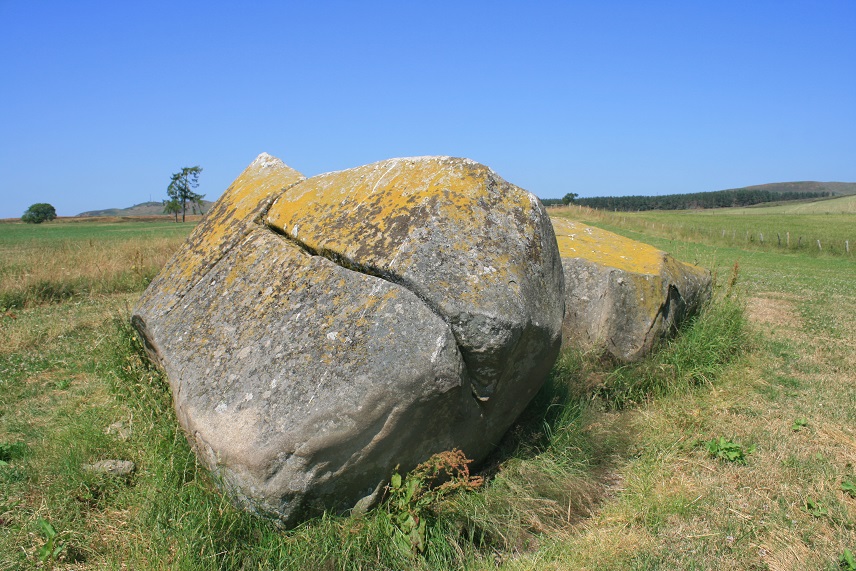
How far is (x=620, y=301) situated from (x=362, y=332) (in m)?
3.50

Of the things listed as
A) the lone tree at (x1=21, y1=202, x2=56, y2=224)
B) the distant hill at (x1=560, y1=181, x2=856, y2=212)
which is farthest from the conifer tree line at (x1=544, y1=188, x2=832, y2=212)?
the lone tree at (x1=21, y1=202, x2=56, y2=224)

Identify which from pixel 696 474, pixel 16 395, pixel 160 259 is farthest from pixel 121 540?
pixel 160 259

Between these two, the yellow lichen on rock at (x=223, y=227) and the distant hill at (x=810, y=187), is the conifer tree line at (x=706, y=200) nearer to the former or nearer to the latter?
the distant hill at (x=810, y=187)

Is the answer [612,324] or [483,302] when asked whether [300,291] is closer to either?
[483,302]

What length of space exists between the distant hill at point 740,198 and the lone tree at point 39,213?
86.7 m

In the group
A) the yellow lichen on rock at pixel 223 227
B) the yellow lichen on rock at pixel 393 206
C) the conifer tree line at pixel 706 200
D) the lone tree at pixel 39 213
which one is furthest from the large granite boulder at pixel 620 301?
the conifer tree line at pixel 706 200

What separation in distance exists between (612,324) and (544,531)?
278cm

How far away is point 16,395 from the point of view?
5.93 m

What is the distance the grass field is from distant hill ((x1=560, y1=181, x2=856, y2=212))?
376ft

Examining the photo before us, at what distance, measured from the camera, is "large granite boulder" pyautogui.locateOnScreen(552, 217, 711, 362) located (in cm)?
611

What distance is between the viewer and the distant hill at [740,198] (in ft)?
→ 382

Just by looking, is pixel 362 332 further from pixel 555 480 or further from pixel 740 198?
pixel 740 198

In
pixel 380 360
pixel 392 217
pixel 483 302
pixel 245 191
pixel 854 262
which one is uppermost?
pixel 245 191

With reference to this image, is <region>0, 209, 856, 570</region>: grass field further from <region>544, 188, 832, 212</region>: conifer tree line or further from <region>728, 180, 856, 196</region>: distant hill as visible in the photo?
<region>728, 180, 856, 196</region>: distant hill
